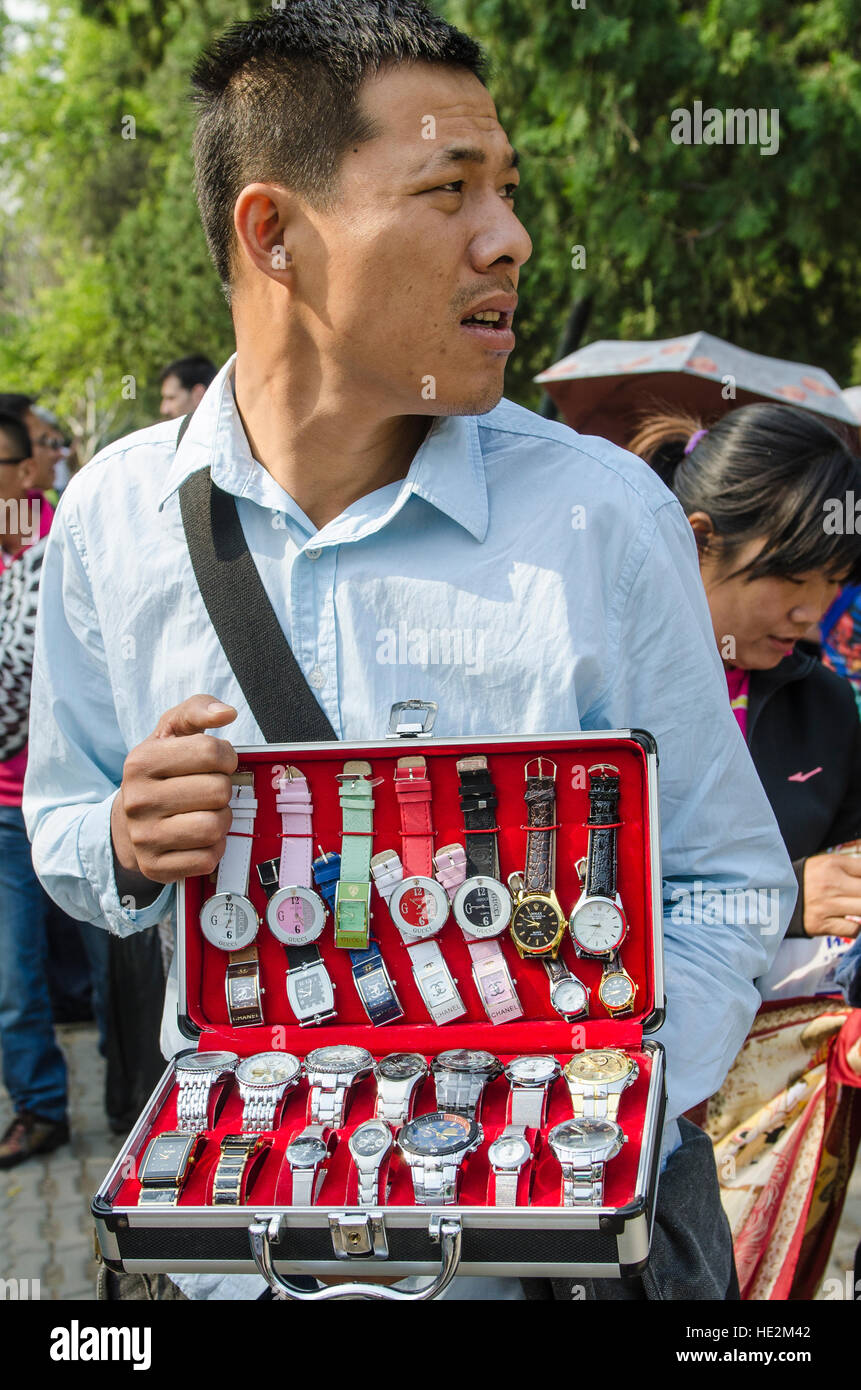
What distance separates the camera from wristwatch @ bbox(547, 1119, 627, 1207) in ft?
5.40

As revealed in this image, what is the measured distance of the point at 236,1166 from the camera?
69.6 inches

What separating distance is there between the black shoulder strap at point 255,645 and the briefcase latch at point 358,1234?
2.18 feet

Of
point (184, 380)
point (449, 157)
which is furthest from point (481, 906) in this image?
point (184, 380)

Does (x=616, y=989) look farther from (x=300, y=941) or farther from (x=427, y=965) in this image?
(x=300, y=941)

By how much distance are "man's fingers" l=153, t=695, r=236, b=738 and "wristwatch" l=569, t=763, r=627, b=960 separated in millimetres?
531

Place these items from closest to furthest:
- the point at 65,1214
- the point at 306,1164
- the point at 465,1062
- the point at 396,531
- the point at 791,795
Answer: the point at 306,1164, the point at 465,1062, the point at 396,531, the point at 791,795, the point at 65,1214

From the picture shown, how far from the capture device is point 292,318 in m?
2.09

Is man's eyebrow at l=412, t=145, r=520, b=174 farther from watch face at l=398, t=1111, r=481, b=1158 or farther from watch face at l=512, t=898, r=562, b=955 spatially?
watch face at l=398, t=1111, r=481, b=1158

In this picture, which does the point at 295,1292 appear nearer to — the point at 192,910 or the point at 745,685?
the point at 192,910

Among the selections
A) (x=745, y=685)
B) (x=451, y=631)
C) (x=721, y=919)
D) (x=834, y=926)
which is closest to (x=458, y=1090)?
(x=721, y=919)

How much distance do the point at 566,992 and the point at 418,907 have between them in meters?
0.25

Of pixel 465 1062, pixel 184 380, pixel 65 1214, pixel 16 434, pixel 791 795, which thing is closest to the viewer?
pixel 465 1062

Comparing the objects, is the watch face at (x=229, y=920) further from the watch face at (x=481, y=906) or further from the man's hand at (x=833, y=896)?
the man's hand at (x=833, y=896)

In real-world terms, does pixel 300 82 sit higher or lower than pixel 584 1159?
higher
